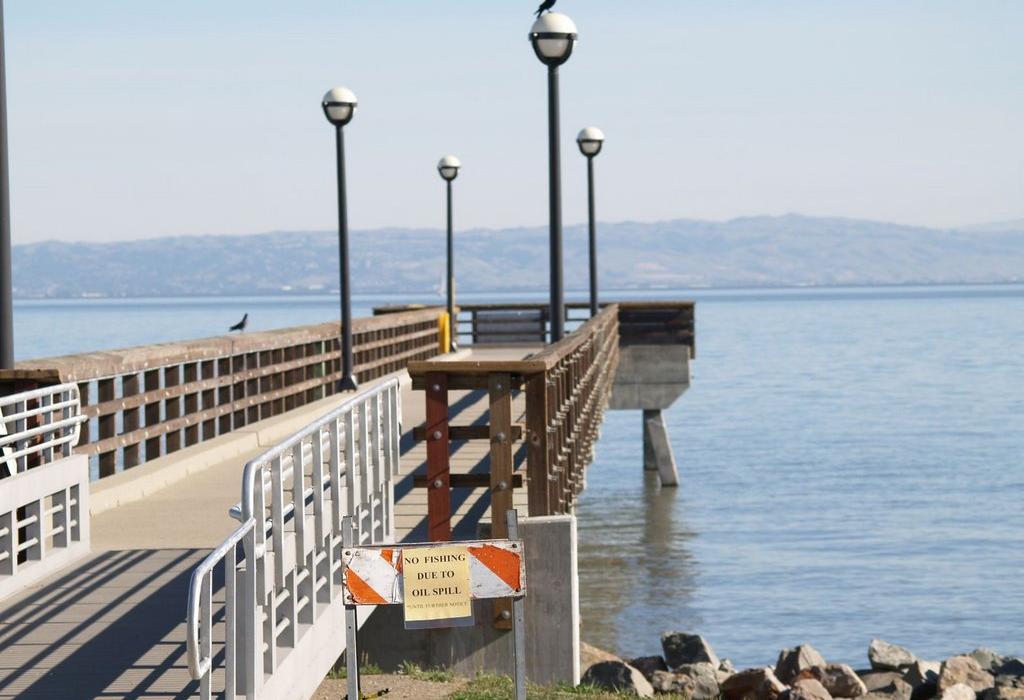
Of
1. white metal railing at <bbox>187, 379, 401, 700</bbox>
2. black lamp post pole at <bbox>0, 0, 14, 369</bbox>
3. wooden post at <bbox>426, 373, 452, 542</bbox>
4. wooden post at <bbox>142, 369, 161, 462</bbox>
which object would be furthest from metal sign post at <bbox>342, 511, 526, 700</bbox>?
wooden post at <bbox>142, 369, 161, 462</bbox>

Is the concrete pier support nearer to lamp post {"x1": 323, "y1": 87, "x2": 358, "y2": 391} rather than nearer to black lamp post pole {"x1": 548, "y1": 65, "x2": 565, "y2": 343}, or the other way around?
lamp post {"x1": 323, "y1": 87, "x2": 358, "y2": 391}

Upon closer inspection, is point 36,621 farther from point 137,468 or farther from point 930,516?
point 930,516

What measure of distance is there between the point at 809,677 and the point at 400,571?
8918 millimetres

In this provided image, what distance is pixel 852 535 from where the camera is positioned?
3222cm

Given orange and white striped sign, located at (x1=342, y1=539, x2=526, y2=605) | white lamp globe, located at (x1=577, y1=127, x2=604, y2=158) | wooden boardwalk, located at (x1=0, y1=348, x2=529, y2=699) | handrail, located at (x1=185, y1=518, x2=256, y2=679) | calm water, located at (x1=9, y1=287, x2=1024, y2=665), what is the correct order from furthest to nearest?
1. white lamp globe, located at (x1=577, y1=127, x2=604, y2=158)
2. calm water, located at (x1=9, y1=287, x2=1024, y2=665)
3. wooden boardwalk, located at (x1=0, y1=348, x2=529, y2=699)
4. orange and white striped sign, located at (x1=342, y1=539, x2=526, y2=605)
5. handrail, located at (x1=185, y1=518, x2=256, y2=679)

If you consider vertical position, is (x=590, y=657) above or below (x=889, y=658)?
above

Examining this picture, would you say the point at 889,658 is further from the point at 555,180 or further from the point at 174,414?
the point at 174,414

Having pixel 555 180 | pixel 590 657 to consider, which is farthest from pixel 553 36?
pixel 590 657

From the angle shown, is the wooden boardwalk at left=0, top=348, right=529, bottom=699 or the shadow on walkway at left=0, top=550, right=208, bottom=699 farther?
the wooden boardwalk at left=0, top=348, right=529, bottom=699

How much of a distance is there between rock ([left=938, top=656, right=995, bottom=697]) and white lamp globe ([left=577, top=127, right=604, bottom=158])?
55.2ft

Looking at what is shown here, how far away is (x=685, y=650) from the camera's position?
56.9 feet

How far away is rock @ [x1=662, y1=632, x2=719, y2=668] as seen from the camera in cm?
1709

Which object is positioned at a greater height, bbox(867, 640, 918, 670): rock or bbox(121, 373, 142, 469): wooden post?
bbox(121, 373, 142, 469): wooden post

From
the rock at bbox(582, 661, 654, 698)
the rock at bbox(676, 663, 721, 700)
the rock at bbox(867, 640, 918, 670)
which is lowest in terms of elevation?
the rock at bbox(867, 640, 918, 670)
